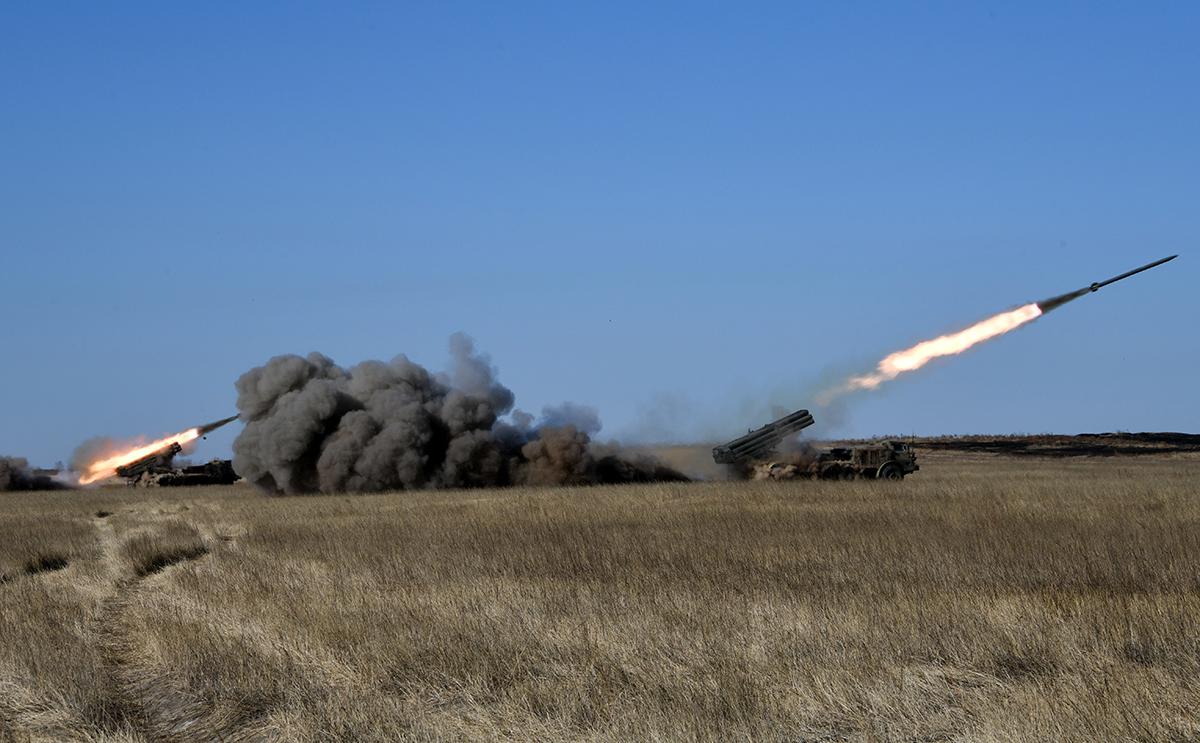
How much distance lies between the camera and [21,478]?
185ft

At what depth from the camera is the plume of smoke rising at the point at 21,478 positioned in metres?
56.0

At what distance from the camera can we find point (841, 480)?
39.0m

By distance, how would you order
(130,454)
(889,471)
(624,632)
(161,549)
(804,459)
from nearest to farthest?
1. (624,632)
2. (161,549)
3. (889,471)
4. (804,459)
5. (130,454)

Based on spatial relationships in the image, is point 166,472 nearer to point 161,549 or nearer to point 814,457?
point 814,457

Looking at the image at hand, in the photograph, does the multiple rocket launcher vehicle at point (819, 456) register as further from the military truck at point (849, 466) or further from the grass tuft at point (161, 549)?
A: the grass tuft at point (161, 549)

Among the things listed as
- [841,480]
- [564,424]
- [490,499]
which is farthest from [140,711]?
[564,424]

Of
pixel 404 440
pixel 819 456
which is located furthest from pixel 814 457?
pixel 404 440

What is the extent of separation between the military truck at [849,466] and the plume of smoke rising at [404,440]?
4.67 m

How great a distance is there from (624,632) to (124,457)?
146 feet

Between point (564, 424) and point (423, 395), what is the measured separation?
194 inches

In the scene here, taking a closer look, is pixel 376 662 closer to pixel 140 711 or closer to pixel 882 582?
pixel 140 711

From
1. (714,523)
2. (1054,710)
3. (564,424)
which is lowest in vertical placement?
(1054,710)

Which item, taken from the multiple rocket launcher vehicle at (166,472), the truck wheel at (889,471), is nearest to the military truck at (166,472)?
the multiple rocket launcher vehicle at (166,472)

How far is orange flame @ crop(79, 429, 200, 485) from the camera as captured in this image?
5025 centimetres
